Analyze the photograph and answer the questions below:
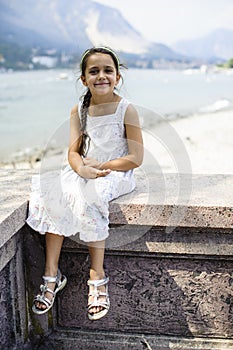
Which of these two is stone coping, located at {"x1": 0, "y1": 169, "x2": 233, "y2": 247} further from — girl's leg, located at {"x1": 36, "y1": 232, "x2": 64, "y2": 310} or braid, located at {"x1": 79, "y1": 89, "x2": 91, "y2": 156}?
braid, located at {"x1": 79, "y1": 89, "x2": 91, "y2": 156}

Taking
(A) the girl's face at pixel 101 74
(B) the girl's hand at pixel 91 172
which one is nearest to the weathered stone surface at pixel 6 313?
(B) the girl's hand at pixel 91 172

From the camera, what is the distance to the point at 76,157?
2.45m

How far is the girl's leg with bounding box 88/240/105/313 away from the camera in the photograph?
216 cm

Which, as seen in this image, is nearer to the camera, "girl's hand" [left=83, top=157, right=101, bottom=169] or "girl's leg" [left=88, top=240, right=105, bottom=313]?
"girl's leg" [left=88, top=240, right=105, bottom=313]

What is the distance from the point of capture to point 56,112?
1250 inches

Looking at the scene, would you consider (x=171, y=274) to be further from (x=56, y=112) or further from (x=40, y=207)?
(x=56, y=112)

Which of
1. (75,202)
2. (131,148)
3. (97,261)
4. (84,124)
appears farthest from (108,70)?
(97,261)

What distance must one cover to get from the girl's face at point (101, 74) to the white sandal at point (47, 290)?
0.98 metres

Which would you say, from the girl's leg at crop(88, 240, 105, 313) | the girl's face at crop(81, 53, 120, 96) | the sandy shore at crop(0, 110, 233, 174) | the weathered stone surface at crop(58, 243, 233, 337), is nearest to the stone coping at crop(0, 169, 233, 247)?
the girl's leg at crop(88, 240, 105, 313)

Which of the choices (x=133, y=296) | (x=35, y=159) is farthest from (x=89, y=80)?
(x=35, y=159)

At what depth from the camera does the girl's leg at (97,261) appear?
216 cm

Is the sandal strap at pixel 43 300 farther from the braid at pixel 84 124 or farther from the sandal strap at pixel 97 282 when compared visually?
the braid at pixel 84 124

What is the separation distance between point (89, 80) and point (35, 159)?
11.3m

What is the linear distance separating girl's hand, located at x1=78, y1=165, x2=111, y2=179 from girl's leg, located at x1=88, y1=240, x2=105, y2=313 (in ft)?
1.17
